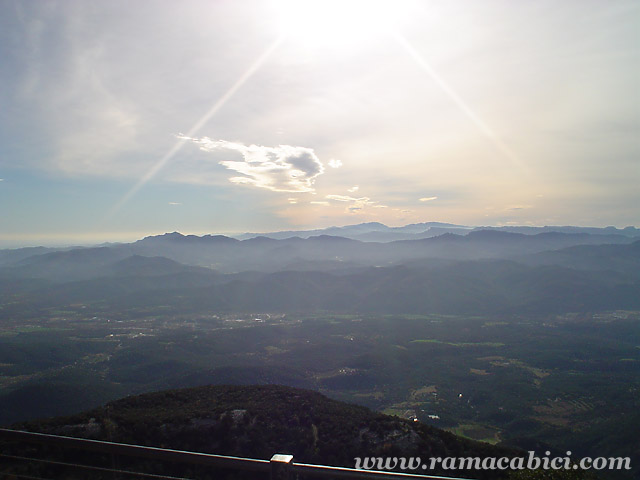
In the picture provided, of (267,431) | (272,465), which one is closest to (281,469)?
(272,465)

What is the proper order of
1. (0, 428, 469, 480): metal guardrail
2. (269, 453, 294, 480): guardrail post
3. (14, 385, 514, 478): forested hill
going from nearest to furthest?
(0, 428, 469, 480): metal guardrail
(269, 453, 294, 480): guardrail post
(14, 385, 514, 478): forested hill

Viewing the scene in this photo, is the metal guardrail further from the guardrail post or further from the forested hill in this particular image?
the forested hill

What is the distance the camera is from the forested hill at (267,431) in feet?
89.4

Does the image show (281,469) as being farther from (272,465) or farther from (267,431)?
(267,431)

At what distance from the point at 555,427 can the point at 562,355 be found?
183 ft

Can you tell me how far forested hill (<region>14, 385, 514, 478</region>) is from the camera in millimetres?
27250

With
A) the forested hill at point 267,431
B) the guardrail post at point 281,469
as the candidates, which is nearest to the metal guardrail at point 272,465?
the guardrail post at point 281,469

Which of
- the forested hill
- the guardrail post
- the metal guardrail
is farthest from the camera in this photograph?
the forested hill

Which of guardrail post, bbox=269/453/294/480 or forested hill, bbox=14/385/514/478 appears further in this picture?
forested hill, bbox=14/385/514/478

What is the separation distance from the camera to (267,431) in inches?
1193

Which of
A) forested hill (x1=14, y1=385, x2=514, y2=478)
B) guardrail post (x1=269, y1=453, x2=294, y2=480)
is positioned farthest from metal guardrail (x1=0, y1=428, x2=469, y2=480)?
forested hill (x1=14, y1=385, x2=514, y2=478)

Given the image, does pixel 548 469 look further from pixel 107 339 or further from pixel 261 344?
pixel 107 339

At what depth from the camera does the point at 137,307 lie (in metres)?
196

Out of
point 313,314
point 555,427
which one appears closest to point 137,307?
point 313,314
